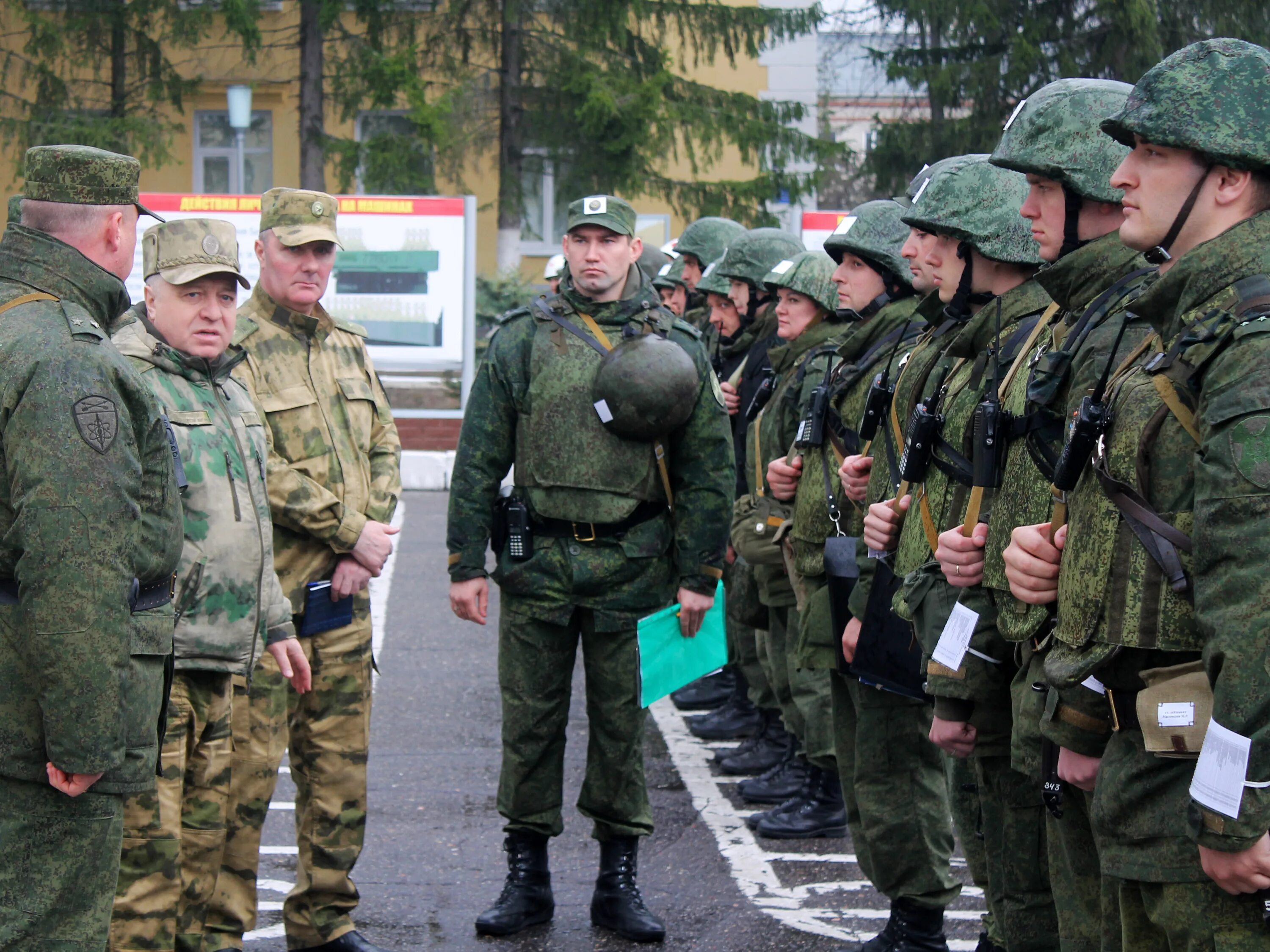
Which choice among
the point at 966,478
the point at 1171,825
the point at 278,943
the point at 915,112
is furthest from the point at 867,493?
the point at 915,112

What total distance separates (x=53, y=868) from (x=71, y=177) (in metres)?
1.55

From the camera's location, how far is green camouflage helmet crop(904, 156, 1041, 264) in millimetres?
4273

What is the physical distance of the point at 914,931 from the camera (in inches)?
193

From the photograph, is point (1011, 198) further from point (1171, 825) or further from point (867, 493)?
point (1171, 825)

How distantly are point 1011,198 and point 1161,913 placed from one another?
7.22 feet

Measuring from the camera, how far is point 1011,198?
172 inches

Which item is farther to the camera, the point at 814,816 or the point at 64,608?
A: the point at 814,816

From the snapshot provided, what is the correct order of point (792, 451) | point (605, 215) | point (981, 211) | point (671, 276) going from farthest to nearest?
point (671, 276), point (792, 451), point (605, 215), point (981, 211)

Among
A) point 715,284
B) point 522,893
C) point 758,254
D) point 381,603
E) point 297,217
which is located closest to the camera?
point 297,217

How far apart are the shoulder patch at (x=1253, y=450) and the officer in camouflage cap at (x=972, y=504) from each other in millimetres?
1246

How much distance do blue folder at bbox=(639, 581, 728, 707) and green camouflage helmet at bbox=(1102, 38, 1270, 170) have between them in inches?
114

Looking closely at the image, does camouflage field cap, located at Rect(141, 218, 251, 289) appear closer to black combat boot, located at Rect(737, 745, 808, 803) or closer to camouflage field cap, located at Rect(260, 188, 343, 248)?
camouflage field cap, located at Rect(260, 188, 343, 248)

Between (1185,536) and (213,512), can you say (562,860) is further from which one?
(1185,536)

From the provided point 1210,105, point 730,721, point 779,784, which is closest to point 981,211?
point 1210,105
